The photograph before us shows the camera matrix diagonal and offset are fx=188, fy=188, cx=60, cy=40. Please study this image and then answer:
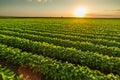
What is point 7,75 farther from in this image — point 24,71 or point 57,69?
point 24,71

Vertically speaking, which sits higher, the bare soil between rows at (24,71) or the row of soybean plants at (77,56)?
the row of soybean plants at (77,56)

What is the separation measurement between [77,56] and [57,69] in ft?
8.16

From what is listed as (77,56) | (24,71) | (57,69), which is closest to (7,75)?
(57,69)

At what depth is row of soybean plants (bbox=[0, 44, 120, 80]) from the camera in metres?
6.54

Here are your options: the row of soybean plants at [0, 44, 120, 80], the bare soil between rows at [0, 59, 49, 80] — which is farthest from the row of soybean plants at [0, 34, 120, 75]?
the bare soil between rows at [0, 59, 49, 80]

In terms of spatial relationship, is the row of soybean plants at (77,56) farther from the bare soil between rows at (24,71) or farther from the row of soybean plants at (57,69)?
the bare soil between rows at (24,71)

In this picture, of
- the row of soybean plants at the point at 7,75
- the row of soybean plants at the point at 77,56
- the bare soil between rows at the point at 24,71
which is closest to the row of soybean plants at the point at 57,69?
the bare soil between rows at the point at 24,71

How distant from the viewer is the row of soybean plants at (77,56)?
8.28 meters

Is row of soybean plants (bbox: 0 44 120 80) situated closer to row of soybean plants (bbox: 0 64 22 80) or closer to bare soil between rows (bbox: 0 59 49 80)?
bare soil between rows (bbox: 0 59 49 80)

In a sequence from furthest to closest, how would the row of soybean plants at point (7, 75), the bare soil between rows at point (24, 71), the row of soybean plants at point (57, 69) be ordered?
1. the bare soil between rows at point (24, 71)
2. the row of soybean plants at point (57, 69)
3. the row of soybean plants at point (7, 75)

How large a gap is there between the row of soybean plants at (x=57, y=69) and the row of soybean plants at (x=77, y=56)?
1.35 metres

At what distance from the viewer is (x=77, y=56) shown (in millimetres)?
9438

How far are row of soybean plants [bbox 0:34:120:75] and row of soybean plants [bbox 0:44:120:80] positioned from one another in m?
1.35

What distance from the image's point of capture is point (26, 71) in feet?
26.4
